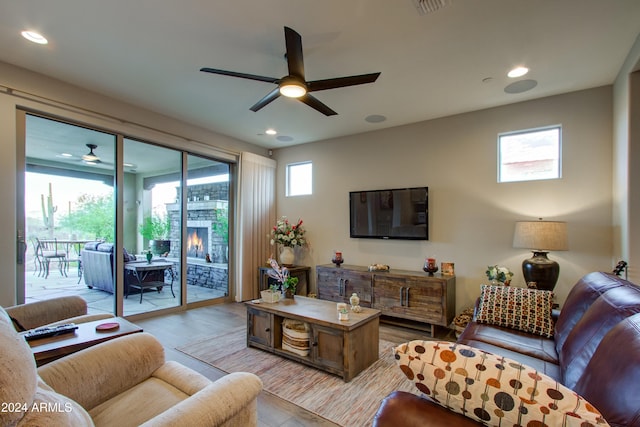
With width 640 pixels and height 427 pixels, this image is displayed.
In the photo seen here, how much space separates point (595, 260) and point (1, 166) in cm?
609

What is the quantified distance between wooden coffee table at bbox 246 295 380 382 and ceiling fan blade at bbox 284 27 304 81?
2079 mm

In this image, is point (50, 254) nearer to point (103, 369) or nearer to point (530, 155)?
point (103, 369)

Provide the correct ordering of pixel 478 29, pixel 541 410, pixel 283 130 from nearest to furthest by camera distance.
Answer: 1. pixel 541 410
2. pixel 478 29
3. pixel 283 130

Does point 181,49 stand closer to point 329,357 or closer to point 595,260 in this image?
point 329,357

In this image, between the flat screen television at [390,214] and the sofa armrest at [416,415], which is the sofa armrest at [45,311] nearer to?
the sofa armrest at [416,415]


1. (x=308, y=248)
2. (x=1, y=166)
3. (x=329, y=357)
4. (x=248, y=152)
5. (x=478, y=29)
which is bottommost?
(x=329, y=357)

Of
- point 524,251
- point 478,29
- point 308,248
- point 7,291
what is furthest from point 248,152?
point 524,251

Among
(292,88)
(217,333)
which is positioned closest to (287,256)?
(217,333)

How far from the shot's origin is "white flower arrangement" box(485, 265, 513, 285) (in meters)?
3.43

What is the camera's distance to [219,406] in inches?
46.1

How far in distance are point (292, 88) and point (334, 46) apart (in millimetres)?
536

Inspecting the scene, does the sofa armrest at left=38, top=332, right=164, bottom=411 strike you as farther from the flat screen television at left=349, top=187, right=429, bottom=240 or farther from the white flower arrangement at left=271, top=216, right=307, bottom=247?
the white flower arrangement at left=271, top=216, right=307, bottom=247

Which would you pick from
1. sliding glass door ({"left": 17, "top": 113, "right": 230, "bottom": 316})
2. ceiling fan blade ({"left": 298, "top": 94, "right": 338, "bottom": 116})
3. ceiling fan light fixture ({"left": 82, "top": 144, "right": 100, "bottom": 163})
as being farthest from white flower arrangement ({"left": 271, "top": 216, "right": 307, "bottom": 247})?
ceiling fan light fixture ({"left": 82, "top": 144, "right": 100, "bottom": 163})

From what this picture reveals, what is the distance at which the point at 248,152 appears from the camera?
5.44 metres
